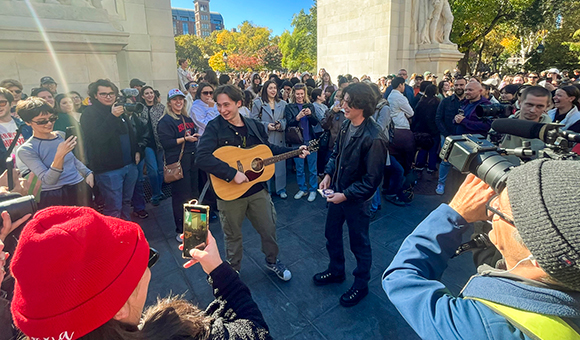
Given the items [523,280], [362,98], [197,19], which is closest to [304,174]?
[362,98]

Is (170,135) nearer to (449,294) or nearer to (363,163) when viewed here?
(363,163)

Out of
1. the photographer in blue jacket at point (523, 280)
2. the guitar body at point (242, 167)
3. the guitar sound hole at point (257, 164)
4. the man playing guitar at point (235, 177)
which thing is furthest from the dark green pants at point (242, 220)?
the photographer in blue jacket at point (523, 280)

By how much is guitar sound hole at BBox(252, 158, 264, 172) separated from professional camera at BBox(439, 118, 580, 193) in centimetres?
212

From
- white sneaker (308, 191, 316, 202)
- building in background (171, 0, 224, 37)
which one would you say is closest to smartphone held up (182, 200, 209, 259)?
white sneaker (308, 191, 316, 202)

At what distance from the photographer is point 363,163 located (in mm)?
2885

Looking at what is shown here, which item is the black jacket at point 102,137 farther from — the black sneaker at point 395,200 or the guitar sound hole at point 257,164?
the black sneaker at point 395,200

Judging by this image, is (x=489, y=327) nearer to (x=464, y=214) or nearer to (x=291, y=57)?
(x=464, y=214)

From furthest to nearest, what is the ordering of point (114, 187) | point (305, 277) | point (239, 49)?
point (239, 49) < point (114, 187) < point (305, 277)

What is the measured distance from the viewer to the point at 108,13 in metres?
6.69

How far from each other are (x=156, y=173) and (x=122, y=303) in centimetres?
487

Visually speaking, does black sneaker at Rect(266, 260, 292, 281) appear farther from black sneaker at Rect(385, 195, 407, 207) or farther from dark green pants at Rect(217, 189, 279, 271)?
black sneaker at Rect(385, 195, 407, 207)

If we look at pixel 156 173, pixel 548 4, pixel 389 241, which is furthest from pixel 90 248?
pixel 548 4

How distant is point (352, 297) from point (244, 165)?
167 centimetres

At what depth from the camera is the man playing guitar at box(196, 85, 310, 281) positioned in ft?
10.1
